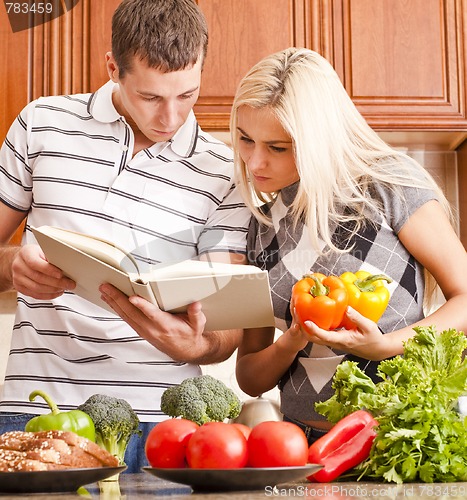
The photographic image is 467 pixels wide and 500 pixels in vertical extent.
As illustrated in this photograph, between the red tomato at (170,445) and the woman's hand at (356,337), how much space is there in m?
0.46

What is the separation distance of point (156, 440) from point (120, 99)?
3.55 ft

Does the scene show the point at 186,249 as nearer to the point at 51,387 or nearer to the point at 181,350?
the point at 181,350

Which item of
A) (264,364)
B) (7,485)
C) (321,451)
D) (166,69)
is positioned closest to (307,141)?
(166,69)

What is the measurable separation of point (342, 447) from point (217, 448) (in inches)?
9.4

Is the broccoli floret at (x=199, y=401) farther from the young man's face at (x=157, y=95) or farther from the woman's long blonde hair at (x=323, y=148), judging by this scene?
the young man's face at (x=157, y=95)

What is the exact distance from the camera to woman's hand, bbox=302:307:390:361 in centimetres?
147

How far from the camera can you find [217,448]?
980mm

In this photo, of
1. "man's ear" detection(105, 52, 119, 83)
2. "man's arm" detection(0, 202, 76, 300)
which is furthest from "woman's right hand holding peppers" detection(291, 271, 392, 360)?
"man's ear" detection(105, 52, 119, 83)

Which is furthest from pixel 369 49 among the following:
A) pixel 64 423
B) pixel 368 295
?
pixel 64 423

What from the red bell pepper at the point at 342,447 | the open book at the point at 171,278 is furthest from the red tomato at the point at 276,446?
the open book at the point at 171,278

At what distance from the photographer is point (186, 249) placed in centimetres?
183

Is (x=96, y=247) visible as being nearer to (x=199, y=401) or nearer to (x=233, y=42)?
(x=199, y=401)

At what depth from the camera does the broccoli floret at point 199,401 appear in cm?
127

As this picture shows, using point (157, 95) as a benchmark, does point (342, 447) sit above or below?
below
